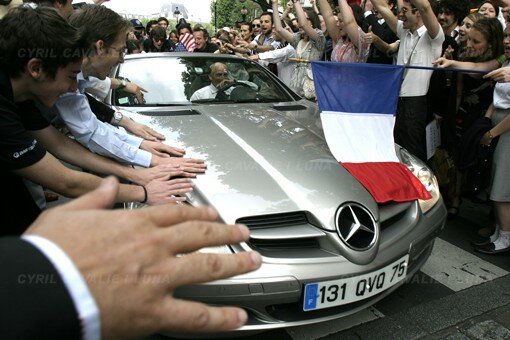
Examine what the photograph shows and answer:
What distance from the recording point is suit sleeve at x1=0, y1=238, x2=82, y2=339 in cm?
49

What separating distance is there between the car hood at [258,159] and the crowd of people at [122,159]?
0.16 meters

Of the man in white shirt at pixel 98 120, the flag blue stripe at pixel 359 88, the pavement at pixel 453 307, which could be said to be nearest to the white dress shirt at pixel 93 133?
the man in white shirt at pixel 98 120

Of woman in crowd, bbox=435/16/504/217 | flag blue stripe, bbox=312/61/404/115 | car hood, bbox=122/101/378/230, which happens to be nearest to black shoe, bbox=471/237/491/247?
woman in crowd, bbox=435/16/504/217

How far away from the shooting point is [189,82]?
338 centimetres

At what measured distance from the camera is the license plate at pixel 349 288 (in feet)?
5.73

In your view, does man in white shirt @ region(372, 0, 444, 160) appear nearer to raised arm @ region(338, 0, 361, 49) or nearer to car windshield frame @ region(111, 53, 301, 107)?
raised arm @ region(338, 0, 361, 49)

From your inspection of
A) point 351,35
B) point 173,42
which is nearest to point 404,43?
point 351,35

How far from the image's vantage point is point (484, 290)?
2510 mm

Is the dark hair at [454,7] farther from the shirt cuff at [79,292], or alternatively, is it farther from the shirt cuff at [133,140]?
the shirt cuff at [79,292]

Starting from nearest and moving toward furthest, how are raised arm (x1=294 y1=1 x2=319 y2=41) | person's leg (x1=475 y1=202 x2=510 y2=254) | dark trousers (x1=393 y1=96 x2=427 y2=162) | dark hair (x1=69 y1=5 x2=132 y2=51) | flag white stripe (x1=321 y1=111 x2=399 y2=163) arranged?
dark hair (x1=69 y1=5 x2=132 y2=51), flag white stripe (x1=321 y1=111 x2=399 y2=163), person's leg (x1=475 y1=202 x2=510 y2=254), dark trousers (x1=393 y1=96 x2=427 y2=162), raised arm (x1=294 y1=1 x2=319 y2=41)

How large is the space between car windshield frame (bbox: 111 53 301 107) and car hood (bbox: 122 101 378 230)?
17 centimetres

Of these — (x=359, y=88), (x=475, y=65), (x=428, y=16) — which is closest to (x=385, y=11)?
(x=428, y=16)

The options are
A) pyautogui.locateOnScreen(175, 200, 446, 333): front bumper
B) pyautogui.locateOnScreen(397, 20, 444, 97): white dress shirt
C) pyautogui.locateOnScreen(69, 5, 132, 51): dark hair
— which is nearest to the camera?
pyautogui.locateOnScreen(175, 200, 446, 333): front bumper

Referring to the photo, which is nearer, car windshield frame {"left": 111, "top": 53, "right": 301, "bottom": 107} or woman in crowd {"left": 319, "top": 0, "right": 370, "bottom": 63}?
car windshield frame {"left": 111, "top": 53, "right": 301, "bottom": 107}
